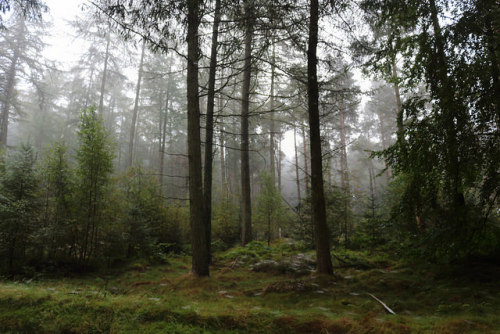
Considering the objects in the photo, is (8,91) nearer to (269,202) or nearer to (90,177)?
(90,177)

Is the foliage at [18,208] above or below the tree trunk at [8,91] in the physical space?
below

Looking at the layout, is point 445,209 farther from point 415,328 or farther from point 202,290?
point 202,290

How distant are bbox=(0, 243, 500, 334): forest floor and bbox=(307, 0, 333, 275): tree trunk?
1.65ft

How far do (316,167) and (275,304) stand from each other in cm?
324

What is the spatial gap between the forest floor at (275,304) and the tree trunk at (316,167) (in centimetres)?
50

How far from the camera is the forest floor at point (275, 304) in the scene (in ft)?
9.32

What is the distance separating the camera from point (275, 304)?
4.16 meters

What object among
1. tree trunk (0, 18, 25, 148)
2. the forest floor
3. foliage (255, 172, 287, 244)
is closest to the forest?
the forest floor

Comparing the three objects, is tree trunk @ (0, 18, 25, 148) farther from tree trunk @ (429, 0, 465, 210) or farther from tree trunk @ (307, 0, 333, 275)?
tree trunk @ (429, 0, 465, 210)

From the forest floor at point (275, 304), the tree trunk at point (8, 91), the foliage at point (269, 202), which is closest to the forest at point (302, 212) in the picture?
the forest floor at point (275, 304)

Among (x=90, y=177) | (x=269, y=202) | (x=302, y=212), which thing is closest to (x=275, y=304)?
(x=90, y=177)

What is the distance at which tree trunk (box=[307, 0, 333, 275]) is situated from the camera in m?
5.90

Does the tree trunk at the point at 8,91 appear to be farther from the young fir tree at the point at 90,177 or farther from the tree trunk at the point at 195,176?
the tree trunk at the point at 195,176

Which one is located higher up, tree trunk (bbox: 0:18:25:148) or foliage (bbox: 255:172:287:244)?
tree trunk (bbox: 0:18:25:148)
